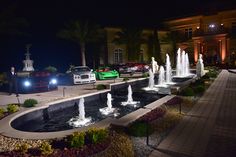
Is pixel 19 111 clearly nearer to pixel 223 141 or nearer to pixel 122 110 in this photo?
pixel 122 110

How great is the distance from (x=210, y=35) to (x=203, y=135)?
36.8m

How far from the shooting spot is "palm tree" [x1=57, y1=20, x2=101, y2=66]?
33031 mm

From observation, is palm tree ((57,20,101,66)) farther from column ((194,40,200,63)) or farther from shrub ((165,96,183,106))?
shrub ((165,96,183,106))

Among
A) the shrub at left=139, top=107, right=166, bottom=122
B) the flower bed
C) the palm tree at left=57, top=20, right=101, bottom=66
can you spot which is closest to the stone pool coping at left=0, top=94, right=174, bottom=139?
the shrub at left=139, top=107, right=166, bottom=122

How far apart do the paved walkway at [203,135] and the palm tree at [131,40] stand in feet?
97.0

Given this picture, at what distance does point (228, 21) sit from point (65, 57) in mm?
28493

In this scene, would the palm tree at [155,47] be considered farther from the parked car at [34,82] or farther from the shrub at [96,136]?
the shrub at [96,136]

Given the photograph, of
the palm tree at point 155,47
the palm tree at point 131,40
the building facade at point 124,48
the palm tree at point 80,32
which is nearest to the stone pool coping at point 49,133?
the palm tree at point 80,32

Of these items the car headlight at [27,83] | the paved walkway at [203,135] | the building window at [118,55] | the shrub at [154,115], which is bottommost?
the paved walkway at [203,135]

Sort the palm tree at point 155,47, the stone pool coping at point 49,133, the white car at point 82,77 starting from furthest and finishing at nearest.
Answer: the palm tree at point 155,47
the white car at point 82,77
the stone pool coping at point 49,133

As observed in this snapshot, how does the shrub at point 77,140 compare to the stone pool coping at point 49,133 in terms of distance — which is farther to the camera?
the stone pool coping at point 49,133

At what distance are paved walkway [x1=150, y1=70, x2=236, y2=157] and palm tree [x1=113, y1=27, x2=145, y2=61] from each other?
2958 cm

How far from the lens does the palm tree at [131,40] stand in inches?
1554

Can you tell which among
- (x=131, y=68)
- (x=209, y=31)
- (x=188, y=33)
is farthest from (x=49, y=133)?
(x=188, y=33)
